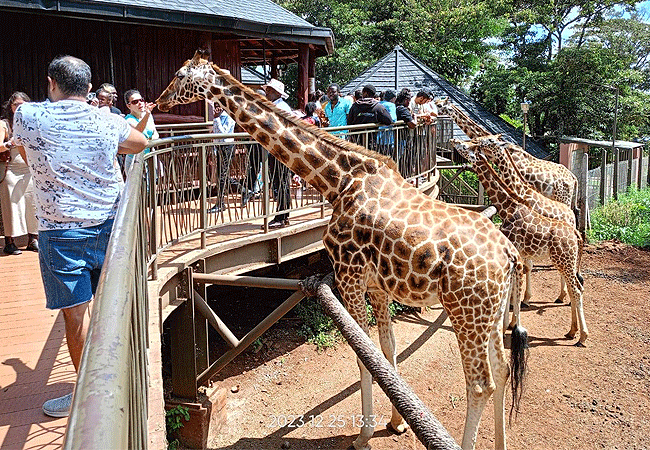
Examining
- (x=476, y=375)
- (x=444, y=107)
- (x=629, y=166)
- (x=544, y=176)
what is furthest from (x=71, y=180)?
(x=629, y=166)

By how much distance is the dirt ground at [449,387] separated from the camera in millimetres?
7438

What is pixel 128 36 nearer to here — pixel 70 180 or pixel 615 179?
pixel 70 180

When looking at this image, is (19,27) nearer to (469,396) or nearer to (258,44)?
(258,44)

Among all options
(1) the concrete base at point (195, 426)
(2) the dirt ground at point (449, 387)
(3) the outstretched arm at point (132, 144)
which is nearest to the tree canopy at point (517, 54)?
(2) the dirt ground at point (449, 387)

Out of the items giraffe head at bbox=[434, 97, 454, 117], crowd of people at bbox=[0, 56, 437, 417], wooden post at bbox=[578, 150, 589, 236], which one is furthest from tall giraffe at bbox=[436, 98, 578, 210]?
crowd of people at bbox=[0, 56, 437, 417]

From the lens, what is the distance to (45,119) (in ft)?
11.6

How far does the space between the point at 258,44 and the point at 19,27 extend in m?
6.39

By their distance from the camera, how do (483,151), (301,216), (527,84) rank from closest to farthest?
(301,216)
(483,151)
(527,84)

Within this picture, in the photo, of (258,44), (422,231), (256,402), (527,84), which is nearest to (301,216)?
(256,402)

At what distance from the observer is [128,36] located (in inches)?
440

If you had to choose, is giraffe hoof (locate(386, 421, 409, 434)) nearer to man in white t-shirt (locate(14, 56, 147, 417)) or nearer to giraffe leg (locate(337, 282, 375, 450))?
giraffe leg (locate(337, 282, 375, 450))

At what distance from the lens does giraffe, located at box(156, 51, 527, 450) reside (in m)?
5.77

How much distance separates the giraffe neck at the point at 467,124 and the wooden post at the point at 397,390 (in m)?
9.99

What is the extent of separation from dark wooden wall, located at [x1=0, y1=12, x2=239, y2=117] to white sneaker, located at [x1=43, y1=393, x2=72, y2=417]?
24.7 ft
